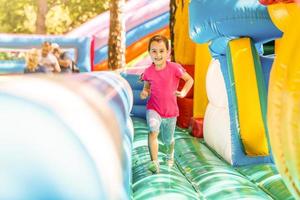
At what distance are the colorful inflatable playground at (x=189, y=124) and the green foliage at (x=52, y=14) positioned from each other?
33.5 ft

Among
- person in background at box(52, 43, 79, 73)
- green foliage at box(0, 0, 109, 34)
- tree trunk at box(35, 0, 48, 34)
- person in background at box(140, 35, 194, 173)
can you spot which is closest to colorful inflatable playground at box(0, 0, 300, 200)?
person in background at box(140, 35, 194, 173)

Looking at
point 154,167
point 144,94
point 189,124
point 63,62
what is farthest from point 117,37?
point 154,167

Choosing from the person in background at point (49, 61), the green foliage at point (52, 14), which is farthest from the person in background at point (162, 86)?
the green foliage at point (52, 14)

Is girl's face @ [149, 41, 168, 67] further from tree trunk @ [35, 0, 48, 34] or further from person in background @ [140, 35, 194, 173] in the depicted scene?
tree trunk @ [35, 0, 48, 34]

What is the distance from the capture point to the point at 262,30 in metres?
2.53

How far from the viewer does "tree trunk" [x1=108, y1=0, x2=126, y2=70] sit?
7.46m

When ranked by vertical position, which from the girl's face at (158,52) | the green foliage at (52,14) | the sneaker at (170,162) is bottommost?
the green foliage at (52,14)

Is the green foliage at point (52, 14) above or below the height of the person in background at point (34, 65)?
below

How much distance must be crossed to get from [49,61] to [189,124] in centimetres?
210

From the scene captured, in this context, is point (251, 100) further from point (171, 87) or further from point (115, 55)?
point (115, 55)

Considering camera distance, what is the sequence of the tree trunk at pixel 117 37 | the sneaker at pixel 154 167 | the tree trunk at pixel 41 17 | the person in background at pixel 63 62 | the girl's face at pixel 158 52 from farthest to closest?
the tree trunk at pixel 41 17, the tree trunk at pixel 117 37, the person in background at pixel 63 62, the girl's face at pixel 158 52, the sneaker at pixel 154 167

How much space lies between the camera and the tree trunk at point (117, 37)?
24.5ft

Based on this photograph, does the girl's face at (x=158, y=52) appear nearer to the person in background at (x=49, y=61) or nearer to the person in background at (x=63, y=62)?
the person in background at (x=49, y=61)

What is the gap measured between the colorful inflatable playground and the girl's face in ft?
0.67
